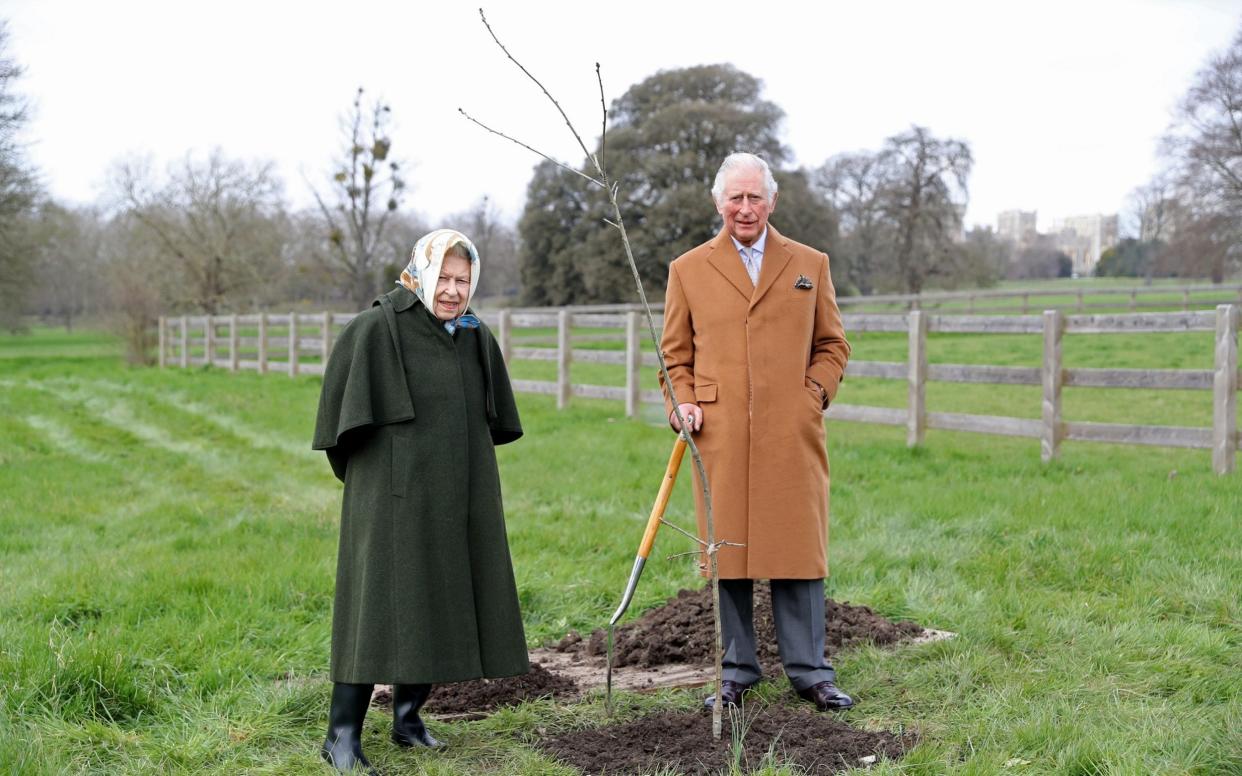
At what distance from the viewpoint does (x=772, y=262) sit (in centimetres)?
405

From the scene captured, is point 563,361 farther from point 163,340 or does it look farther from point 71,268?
point 71,268

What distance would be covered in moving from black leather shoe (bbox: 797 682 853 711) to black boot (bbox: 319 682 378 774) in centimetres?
156

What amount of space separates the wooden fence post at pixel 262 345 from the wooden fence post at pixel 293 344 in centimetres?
132

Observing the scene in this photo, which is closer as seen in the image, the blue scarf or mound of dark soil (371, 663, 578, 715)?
the blue scarf

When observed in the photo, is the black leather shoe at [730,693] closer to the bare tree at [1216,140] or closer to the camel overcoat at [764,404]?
the camel overcoat at [764,404]

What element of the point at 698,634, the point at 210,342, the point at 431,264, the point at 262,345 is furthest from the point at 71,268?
the point at 431,264

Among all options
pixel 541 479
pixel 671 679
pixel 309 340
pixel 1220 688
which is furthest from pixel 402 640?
pixel 309 340

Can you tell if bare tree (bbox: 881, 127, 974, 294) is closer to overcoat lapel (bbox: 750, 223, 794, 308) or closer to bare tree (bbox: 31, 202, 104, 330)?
bare tree (bbox: 31, 202, 104, 330)

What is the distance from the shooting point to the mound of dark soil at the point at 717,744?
10.9 feet

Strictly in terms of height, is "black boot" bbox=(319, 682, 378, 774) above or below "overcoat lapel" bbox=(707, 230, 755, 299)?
below

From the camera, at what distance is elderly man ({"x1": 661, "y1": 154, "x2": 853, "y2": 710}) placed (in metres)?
3.95

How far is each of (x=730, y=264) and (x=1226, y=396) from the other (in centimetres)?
580

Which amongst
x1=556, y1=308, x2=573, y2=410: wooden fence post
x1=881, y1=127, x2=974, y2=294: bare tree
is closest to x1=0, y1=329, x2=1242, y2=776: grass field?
x1=556, y1=308, x2=573, y2=410: wooden fence post

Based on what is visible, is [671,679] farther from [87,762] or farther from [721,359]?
[87,762]
